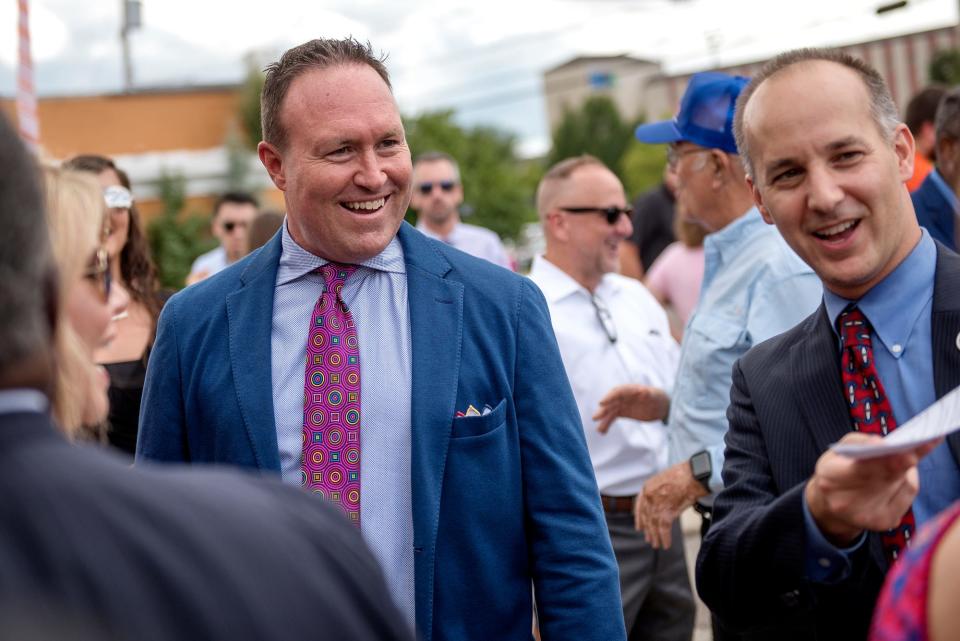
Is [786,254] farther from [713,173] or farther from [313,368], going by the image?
[313,368]

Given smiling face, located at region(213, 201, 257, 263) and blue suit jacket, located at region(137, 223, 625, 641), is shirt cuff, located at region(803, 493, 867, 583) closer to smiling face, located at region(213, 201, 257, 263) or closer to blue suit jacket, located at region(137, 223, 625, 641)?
blue suit jacket, located at region(137, 223, 625, 641)

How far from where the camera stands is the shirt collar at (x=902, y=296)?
7.18 feet

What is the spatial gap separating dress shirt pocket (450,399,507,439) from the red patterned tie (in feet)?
2.70

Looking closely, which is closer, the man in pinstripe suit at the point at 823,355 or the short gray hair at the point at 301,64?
the man in pinstripe suit at the point at 823,355

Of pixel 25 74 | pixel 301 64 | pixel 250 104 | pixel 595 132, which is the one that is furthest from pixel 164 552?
pixel 595 132

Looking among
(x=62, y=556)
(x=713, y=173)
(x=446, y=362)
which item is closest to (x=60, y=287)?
(x=62, y=556)

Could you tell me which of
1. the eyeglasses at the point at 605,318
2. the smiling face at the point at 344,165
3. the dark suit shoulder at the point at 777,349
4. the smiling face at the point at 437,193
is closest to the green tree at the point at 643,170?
the smiling face at the point at 437,193

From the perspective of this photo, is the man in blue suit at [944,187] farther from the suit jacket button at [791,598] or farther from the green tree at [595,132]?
the green tree at [595,132]

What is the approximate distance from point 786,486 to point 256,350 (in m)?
1.31

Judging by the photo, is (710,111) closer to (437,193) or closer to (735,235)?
(735,235)

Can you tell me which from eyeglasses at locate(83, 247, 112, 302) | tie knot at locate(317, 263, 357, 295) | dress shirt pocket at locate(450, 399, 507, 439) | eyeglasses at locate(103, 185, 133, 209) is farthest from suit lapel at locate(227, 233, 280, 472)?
eyeglasses at locate(103, 185, 133, 209)

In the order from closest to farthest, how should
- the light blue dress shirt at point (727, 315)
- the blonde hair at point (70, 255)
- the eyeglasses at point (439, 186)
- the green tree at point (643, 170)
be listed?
the blonde hair at point (70, 255) → the light blue dress shirt at point (727, 315) → the eyeglasses at point (439, 186) → the green tree at point (643, 170)

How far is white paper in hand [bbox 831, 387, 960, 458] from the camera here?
5.08ft

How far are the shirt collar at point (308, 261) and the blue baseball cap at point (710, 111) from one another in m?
1.59
